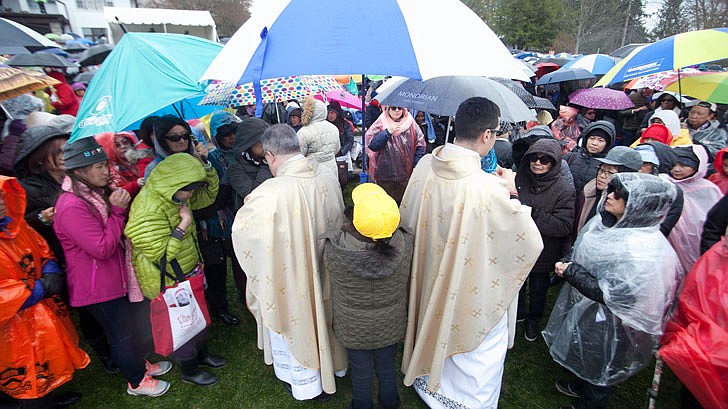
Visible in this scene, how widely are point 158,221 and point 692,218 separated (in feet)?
13.5

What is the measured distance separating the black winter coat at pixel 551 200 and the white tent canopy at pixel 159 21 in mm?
20519

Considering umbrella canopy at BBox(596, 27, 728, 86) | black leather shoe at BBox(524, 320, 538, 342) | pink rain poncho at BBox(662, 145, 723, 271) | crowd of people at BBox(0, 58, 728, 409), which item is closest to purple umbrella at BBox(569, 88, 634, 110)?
umbrella canopy at BBox(596, 27, 728, 86)

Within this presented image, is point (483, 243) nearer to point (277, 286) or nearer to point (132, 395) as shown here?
point (277, 286)

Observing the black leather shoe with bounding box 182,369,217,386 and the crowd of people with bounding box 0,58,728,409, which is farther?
the black leather shoe with bounding box 182,369,217,386

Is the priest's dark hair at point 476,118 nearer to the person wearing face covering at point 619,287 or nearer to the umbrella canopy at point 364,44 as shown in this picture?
the umbrella canopy at point 364,44

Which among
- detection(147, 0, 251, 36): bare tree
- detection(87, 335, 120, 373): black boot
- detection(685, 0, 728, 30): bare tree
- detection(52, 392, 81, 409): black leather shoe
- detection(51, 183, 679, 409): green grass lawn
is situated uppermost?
detection(147, 0, 251, 36): bare tree

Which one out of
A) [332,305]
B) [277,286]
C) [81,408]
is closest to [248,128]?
[277,286]

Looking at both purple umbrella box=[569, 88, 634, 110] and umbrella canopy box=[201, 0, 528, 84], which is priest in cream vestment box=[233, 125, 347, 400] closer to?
umbrella canopy box=[201, 0, 528, 84]

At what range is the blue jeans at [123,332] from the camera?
267 cm

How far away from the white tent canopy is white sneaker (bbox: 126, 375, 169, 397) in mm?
19655

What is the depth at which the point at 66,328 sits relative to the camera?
8.62ft

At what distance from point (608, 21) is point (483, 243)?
136 feet

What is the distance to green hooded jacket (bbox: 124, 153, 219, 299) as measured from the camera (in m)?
2.58

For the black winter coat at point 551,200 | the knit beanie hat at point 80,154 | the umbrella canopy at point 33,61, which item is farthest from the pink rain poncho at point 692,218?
the umbrella canopy at point 33,61
